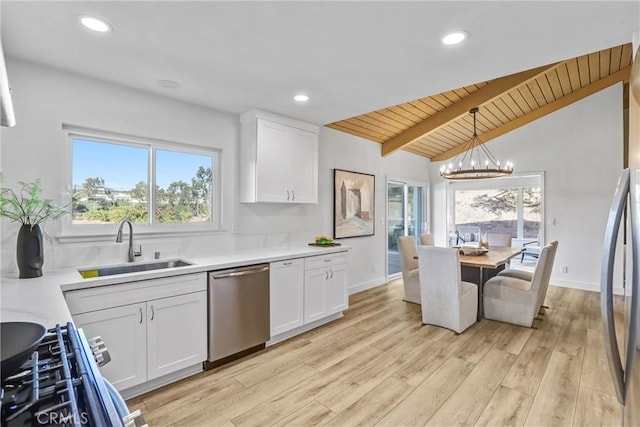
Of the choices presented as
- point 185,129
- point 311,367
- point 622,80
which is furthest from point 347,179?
point 622,80

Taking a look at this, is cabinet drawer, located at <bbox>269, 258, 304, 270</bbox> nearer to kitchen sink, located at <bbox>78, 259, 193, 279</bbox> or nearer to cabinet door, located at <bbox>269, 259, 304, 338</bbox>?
cabinet door, located at <bbox>269, 259, 304, 338</bbox>

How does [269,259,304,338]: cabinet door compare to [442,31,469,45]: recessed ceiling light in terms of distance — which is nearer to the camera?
[442,31,469,45]: recessed ceiling light

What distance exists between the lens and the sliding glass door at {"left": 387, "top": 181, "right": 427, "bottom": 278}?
591 cm

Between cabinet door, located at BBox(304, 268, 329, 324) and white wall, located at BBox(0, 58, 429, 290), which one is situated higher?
white wall, located at BBox(0, 58, 429, 290)

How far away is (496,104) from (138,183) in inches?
203

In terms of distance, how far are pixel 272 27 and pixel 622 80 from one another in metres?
5.63

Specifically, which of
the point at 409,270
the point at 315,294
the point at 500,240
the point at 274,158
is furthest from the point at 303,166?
the point at 500,240

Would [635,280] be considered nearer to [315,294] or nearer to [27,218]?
[315,294]

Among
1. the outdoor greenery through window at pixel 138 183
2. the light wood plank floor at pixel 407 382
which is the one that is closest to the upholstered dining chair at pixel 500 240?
the light wood plank floor at pixel 407 382

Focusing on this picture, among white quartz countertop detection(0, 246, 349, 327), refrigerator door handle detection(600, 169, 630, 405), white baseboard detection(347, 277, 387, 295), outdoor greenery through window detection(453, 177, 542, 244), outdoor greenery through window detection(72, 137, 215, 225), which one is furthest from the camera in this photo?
outdoor greenery through window detection(453, 177, 542, 244)

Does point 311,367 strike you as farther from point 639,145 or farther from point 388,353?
point 639,145

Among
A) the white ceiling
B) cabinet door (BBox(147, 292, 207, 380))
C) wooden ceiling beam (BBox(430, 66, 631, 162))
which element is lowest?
cabinet door (BBox(147, 292, 207, 380))

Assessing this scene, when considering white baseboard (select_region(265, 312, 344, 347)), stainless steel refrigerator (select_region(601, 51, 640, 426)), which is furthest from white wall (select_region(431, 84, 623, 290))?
stainless steel refrigerator (select_region(601, 51, 640, 426))

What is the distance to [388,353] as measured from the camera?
2.93 meters
